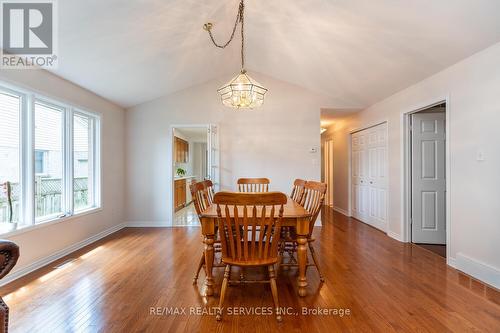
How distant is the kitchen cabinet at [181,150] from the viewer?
6359 millimetres

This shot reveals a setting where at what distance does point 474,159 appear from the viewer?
2.55 meters

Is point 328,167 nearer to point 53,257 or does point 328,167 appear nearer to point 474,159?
point 474,159

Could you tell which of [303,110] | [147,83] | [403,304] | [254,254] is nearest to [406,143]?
[303,110]

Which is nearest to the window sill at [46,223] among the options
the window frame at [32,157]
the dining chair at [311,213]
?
the window frame at [32,157]

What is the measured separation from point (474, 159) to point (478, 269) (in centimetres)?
111

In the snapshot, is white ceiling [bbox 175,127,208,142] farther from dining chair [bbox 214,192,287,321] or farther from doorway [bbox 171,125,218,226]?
dining chair [bbox 214,192,287,321]

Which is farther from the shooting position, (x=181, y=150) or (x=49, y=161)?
(x=181, y=150)

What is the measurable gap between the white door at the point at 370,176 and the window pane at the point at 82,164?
16.2ft

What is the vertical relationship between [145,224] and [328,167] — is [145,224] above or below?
below

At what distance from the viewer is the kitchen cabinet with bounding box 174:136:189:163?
6359 mm

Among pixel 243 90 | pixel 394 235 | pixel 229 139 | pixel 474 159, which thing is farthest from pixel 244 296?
pixel 229 139

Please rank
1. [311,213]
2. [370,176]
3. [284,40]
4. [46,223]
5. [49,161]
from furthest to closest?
[370,176], [284,40], [49,161], [46,223], [311,213]

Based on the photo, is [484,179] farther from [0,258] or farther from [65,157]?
[65,157]

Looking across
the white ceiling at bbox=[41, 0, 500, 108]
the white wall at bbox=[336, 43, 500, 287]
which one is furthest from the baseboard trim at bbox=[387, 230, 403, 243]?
the white ceiling at bbox=[41, 0, 500, 108]
